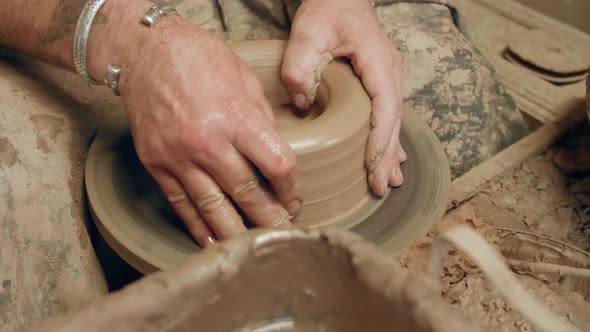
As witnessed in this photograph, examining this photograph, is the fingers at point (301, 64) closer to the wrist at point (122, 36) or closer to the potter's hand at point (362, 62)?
the potter's hand at point (362, 62)

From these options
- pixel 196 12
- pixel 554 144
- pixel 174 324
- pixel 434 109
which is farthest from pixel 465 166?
pixel 174 324

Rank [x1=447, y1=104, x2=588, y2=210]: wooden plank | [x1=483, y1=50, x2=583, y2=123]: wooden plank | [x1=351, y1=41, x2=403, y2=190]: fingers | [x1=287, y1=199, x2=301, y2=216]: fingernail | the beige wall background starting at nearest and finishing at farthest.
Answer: [x1=287, y1=199, x2=301, y2=216]: fingernail
[x1=351, y1=41, x2=403, y2=190]: fingers
[x1=447, y1=104, x2=588, y2=210]: wooden plank
[x1=483, y1=50, x2=583, y2=123]: wooden plank
the beige wall background

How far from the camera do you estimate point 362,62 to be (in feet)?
3.96

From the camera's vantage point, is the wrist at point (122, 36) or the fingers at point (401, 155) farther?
the fingers at point (401, 155)

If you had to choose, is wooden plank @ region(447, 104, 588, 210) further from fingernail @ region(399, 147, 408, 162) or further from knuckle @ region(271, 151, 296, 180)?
knuckle @ region(271, 151, 296, 180)

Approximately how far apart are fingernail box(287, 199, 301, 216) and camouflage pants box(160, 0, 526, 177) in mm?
686

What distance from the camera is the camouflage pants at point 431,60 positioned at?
1582mm

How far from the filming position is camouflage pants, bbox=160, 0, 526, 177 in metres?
1.58

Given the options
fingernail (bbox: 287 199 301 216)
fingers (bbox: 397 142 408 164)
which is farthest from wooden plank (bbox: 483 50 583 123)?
fingernail (bbox: 287 199 301 216)

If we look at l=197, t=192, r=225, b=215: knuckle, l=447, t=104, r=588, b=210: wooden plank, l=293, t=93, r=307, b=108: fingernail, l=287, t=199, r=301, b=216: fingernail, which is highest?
l=197, t=192, r=225, b=215: knuckle

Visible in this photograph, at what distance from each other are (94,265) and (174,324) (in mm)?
669

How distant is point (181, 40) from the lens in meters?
1.01

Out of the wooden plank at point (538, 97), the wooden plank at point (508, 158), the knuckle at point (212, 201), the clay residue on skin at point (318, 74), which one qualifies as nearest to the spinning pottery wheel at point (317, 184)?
the clay residue on skin at point (318, 74)

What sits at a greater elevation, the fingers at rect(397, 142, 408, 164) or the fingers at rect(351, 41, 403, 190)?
the fingers at rect(351, 41, 403, 190)
